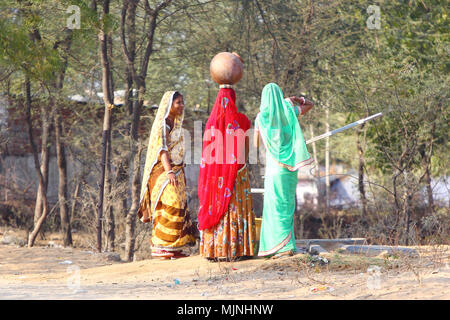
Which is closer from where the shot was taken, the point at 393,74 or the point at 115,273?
the point at 115,273

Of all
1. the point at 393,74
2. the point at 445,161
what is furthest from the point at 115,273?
the point at 445,161

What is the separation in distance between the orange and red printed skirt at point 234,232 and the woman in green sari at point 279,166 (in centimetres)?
18

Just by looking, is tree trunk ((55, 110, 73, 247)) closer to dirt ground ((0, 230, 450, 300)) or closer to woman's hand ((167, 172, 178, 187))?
dirt ground ((0, 230, 450, 300))

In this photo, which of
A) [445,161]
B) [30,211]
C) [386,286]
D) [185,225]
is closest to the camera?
[386,286]

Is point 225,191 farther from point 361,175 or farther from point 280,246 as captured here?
point 361,175

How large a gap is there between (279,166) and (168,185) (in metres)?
1.57

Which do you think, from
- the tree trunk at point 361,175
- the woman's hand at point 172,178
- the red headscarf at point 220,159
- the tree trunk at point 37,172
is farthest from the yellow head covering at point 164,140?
the tree trunk at point 361,175

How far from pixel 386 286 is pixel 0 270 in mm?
4839

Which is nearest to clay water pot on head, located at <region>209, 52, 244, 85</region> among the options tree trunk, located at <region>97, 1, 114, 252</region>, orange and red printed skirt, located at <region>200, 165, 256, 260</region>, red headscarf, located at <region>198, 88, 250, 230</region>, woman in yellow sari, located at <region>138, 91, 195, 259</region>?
red headscarf, located at <region>198, 88, 250, 230</region>

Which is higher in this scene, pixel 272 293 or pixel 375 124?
pixel 375 124

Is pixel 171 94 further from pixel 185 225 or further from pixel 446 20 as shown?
pixel 446 20

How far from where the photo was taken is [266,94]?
654cm

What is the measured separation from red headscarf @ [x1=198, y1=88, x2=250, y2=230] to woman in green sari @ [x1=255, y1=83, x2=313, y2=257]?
0.29 m

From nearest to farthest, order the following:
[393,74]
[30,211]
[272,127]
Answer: [272,127] < [393,74] < [30,211]
